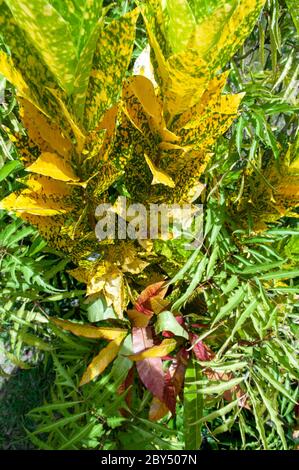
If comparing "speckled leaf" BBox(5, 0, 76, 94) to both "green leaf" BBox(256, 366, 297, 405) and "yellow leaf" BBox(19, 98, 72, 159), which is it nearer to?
"yellow leaf" BBox(19, 98, 72, 159)

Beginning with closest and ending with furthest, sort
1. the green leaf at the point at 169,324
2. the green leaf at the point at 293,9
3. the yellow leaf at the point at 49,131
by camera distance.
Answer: the yellow leaf at the point at 49,131
the green leaf at the point at 293,9
the green leaf at the point at 169,324

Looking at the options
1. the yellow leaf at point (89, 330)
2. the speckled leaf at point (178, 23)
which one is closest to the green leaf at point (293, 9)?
the speckled leaf at point (178, 23)

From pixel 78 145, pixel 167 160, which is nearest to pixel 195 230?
pixel 167 160

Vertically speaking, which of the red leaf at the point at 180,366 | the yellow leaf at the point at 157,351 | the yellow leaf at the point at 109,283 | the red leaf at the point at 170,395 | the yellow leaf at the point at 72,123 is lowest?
the red leaf at the point at 170,395

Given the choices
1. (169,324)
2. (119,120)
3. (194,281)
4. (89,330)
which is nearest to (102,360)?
(89,330)

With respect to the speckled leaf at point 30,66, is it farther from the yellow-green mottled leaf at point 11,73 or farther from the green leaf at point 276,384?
the green leaf at point 276,384

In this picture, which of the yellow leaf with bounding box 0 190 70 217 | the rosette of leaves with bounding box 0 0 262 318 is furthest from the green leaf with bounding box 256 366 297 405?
the yellow leaf with bounding box 0 190 70 217

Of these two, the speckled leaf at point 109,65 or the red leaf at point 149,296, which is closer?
the speckled leaf at point 109,65
